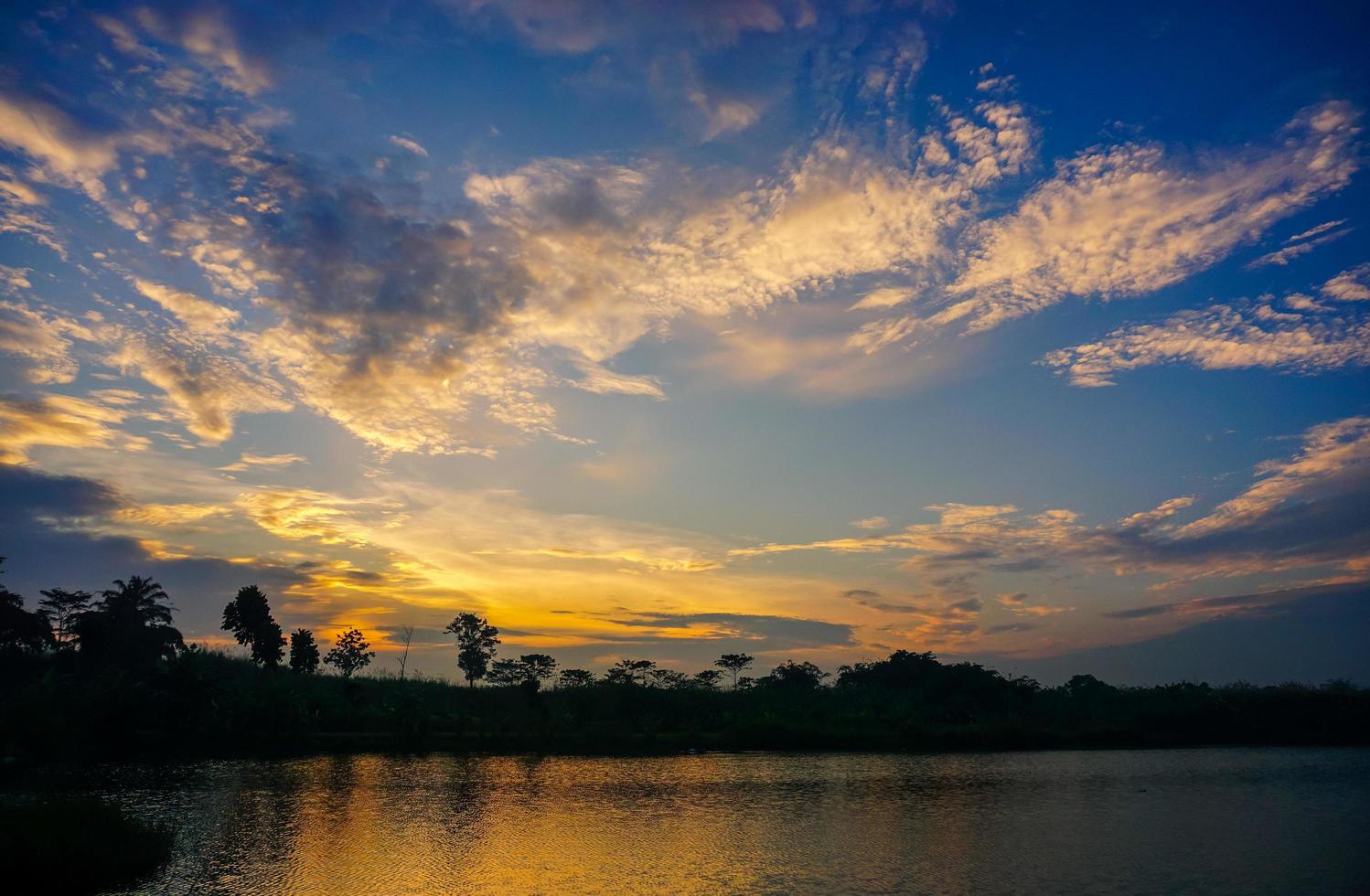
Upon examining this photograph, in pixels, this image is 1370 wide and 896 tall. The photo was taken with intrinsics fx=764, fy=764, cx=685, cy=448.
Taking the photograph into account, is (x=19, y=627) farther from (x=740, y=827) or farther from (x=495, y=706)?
(x=740, y=827)

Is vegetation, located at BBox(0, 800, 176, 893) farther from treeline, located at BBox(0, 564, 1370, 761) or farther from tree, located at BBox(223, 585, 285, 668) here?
tree, located at BBox(223, 585, 285, 668)

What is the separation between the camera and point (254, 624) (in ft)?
214

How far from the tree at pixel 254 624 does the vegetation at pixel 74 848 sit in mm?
49957

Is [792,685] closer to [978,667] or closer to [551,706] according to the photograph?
[978,667]

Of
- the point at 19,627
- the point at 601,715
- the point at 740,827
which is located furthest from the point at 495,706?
the point at 740,827

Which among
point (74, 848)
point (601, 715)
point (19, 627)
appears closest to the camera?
point (74, 848)

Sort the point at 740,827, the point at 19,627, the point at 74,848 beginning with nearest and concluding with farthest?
the point at 74,848 < the point at 740,827 < the point at 19,627

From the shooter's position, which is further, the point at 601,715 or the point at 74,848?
the point at 601,715

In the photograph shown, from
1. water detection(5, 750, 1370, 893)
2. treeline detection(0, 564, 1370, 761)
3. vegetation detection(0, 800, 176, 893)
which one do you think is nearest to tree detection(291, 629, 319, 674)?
treeline detection(0, 564, 1370, 761)

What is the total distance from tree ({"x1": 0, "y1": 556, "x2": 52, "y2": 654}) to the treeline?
11 centimetres

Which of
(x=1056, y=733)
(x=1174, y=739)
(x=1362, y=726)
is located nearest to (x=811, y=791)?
(x=1056, y=733)

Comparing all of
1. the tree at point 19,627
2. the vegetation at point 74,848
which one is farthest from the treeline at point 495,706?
the vegetation at point 74,848

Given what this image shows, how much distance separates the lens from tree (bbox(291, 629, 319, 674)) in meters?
70.5

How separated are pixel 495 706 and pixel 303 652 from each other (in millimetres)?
19728
